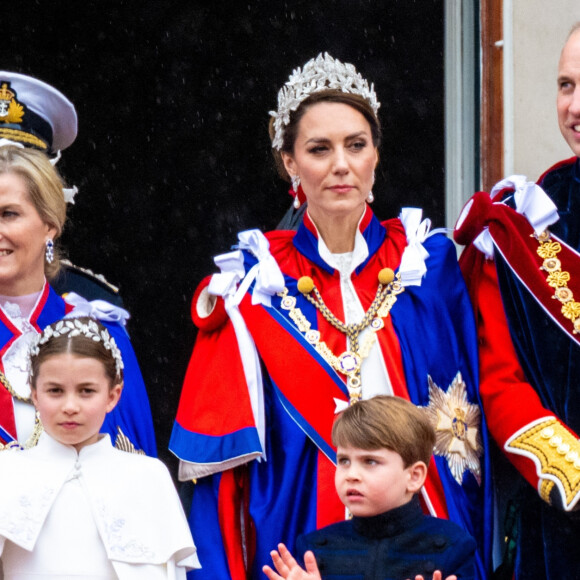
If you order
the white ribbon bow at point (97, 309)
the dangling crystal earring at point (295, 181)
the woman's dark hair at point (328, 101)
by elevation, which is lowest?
the white ribbon bow at point (97, 309)

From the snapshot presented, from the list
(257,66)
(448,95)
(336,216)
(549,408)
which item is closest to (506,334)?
(549,408)

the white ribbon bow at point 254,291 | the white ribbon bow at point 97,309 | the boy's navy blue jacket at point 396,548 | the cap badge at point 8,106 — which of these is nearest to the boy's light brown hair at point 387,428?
the boy's navy blue jacket at point 396,548

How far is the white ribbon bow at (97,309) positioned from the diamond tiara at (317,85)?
2.29ft

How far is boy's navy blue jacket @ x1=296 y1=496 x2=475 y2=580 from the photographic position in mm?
3490

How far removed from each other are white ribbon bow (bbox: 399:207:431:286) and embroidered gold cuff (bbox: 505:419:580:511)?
0.55m

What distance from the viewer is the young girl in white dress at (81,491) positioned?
11.6 feet

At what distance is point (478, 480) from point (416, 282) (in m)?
0.59

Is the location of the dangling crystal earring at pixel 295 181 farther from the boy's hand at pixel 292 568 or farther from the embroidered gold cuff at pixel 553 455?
the boy's hand at pixel 292 568

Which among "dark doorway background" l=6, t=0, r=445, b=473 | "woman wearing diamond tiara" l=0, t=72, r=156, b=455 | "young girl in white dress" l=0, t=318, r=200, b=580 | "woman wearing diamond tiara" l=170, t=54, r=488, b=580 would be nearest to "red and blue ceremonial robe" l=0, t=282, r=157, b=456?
"woman wearing diamond tiara" l=0, t=72, r=156, b=455

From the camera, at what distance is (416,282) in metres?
4.03

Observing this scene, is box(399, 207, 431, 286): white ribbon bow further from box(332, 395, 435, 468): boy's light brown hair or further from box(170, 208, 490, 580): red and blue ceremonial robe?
box(332, 395, 435, 468): boy's light brown hair

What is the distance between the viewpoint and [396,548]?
3.52m

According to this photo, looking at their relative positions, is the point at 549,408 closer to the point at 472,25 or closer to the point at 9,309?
the point at 9,309

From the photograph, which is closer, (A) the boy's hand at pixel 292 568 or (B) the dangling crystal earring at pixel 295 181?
(A) the boy's hand at pixel 292 568
